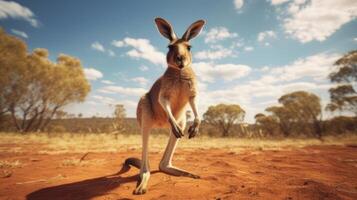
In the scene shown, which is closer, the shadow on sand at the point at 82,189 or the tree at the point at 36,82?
the shadow on sand at the point at 82,189

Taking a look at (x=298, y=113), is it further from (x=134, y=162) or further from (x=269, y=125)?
(x=134, y=162)

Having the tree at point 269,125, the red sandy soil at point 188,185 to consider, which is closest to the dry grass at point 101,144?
the red sandy soil at point 188,185

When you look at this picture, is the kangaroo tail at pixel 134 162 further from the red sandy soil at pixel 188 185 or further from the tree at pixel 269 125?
the tree at pixel 269 125

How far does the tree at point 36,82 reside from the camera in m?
19.3

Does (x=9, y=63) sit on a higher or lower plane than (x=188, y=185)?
higher

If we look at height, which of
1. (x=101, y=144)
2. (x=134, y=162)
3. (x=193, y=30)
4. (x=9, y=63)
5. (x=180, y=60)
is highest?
(x=9, y=63)

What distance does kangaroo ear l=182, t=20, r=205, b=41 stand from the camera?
3535 millimetres

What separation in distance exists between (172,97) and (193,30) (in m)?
1.21

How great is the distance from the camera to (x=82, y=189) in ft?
10.3

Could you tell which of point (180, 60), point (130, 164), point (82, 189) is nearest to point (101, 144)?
point (130, 164)

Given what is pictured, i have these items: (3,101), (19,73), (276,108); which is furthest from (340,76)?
(3,101)

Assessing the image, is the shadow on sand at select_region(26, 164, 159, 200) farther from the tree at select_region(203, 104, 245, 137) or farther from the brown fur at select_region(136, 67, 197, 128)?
the tree at select_region(203, 104, 245, 137)

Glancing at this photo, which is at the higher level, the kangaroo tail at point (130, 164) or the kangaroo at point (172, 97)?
the kangaroo at point (172, 97)

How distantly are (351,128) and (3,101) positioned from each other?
35.3 meters
